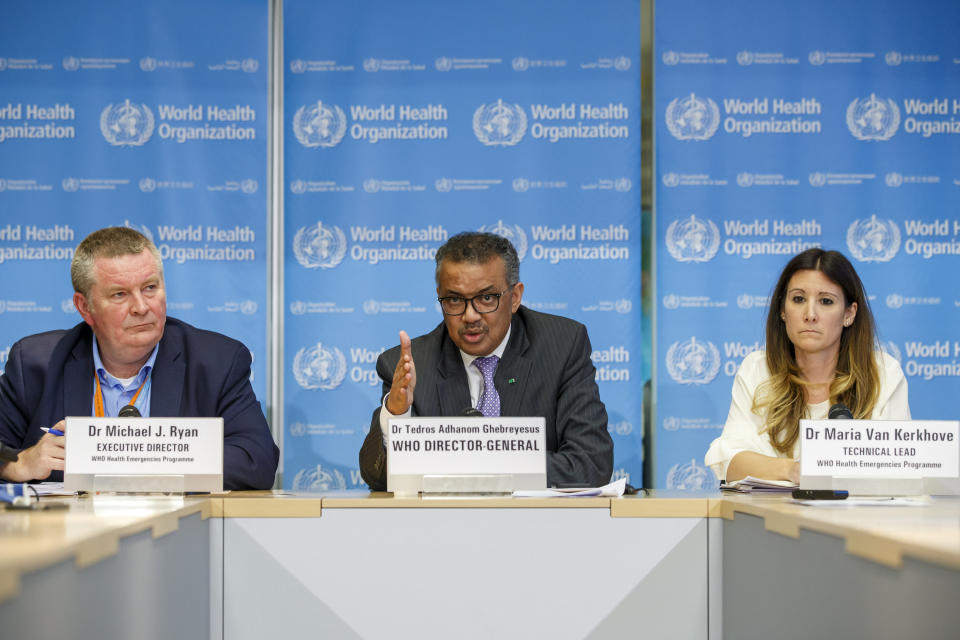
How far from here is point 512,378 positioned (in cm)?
290

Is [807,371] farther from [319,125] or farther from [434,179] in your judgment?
[319,125]

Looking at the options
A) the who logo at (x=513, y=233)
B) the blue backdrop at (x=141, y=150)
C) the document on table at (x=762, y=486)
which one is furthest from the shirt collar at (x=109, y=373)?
the document on table at (x=762, y=486)

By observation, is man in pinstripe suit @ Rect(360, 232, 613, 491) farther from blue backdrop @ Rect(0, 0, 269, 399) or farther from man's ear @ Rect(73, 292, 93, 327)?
blue backdrop @ Rect(0, 0, 269, 399)

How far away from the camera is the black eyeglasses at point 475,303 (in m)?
2.92

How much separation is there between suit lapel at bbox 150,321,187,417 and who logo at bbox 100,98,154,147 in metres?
1.45

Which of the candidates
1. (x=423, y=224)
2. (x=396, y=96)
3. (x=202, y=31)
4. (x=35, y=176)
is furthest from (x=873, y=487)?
(x=35, y=176)

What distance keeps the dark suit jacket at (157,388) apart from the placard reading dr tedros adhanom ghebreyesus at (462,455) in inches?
25.7

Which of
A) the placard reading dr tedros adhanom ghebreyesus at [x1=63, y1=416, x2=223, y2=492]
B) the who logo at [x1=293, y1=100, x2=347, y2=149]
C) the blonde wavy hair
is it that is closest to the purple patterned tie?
the blonde wavy hair

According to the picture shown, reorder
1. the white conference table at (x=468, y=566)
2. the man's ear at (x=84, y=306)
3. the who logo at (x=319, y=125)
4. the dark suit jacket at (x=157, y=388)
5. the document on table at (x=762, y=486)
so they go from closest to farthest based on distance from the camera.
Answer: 1. the white conference table at (x=468, y=566)
2. the document on table at (x=762, y=486)
3. the dark suit jacket at (x=157, y=388)
4. the man's ear at (x=84, y=306)
5. the who logo at (x=319, y=125)

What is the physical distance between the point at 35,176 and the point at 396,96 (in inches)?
60.7

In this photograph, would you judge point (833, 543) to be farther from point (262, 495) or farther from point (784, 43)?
point (784, 43)

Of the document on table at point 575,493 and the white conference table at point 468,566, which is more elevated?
the document on table at point 575,493

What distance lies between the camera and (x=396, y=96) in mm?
3992

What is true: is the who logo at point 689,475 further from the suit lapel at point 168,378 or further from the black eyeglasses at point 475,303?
the suit lapel at point 168,378
